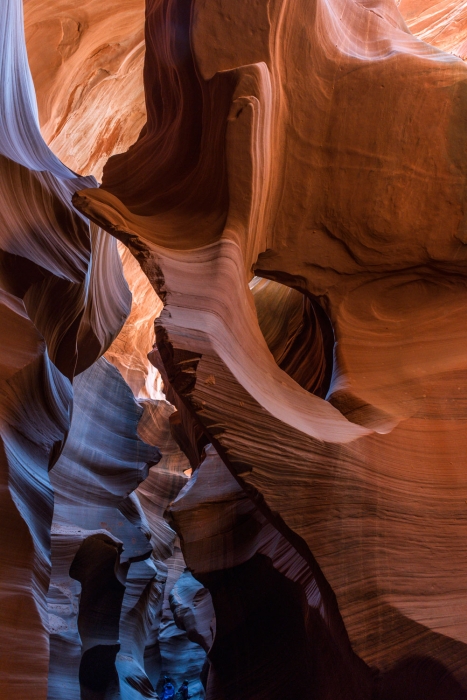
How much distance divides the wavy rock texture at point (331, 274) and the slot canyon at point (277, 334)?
1cm

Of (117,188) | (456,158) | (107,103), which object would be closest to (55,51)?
(107,103)

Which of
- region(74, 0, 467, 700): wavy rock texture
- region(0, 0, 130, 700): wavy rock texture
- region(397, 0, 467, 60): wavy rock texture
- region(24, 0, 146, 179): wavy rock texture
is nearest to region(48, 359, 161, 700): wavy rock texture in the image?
region(0, 0, 130, 700): wavy rock texture

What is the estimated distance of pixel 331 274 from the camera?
3629mm

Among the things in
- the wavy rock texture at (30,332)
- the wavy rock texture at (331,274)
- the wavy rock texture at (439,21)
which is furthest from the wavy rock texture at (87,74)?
the wavy rock texture at (439,21)

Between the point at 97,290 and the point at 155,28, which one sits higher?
the point at 155,28

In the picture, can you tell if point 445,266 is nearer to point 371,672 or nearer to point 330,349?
point 330,349

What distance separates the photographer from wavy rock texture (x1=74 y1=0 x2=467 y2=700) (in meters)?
2.39

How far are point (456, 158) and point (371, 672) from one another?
2828mm

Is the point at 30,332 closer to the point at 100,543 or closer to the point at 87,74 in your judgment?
the point at 100,543

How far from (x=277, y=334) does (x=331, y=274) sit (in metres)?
1.82

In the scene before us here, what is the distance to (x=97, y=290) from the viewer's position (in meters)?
5.08

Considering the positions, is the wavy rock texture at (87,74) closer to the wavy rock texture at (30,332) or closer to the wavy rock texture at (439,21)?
the wavy rock texture at (30,332)

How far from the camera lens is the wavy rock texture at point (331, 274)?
2.39 m

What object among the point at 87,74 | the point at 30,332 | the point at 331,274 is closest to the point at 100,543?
the point at 30,332
